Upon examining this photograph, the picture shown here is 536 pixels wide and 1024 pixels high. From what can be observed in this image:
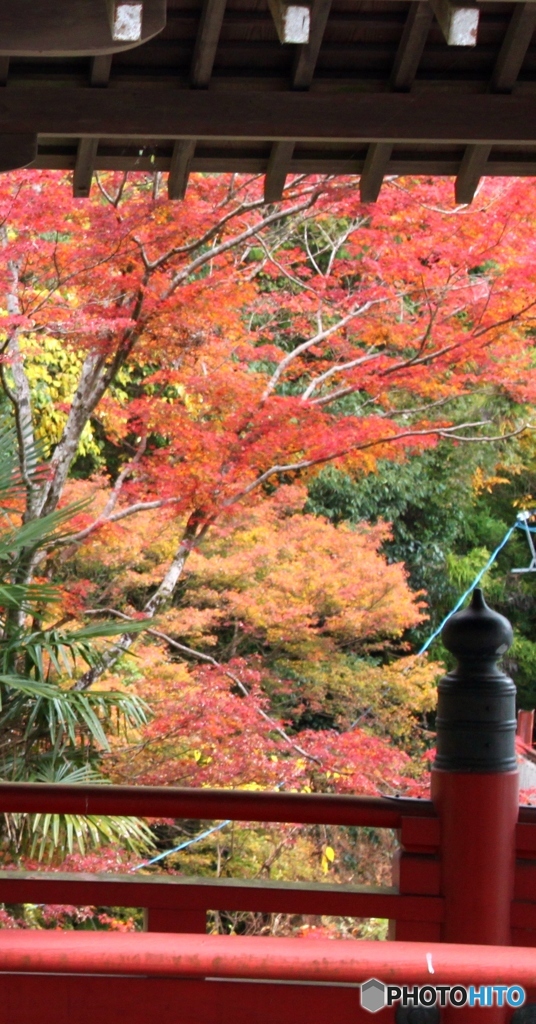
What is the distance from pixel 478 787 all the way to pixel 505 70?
4.44ft

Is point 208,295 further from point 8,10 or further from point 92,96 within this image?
point 8,10

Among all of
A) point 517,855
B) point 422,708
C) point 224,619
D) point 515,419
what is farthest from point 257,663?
point 517,855

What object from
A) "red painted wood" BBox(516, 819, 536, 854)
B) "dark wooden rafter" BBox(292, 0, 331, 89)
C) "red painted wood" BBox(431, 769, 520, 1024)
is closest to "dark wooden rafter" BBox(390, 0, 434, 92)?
"dark wooden rafter" BBox(292, 0, 331, 89)

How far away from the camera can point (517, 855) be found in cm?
190

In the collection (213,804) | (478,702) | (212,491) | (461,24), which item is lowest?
(213,804)

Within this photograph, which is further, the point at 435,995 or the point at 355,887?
the point at 355,887

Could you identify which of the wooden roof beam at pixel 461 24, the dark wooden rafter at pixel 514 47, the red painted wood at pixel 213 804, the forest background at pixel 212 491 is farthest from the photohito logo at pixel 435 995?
the forest background at pixel 212 491

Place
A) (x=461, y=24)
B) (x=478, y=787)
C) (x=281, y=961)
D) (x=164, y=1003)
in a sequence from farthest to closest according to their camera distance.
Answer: (x=478, y=787) < (x=164, y=1003) < (x=461, y=24) < (x=281, y=961)

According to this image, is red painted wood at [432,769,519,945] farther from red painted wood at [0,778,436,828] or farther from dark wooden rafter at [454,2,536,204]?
dark wooden rafter at [454,2,536,204]

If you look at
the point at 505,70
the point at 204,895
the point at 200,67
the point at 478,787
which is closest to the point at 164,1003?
the point at 204,895

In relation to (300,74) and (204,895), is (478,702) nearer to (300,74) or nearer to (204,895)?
(204,895)

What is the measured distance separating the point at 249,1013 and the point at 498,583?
9191 mm

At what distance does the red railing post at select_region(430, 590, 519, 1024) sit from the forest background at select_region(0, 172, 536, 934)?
2.37m

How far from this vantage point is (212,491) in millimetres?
5828
